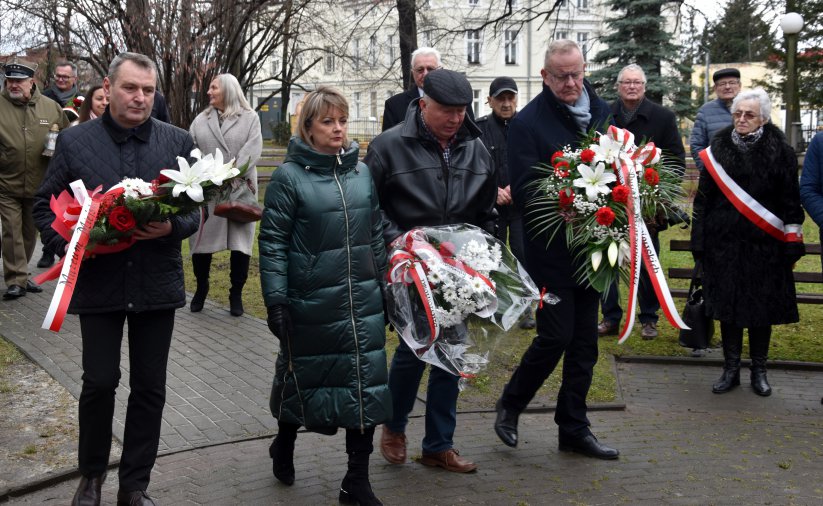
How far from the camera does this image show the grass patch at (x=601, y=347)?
22.2ft

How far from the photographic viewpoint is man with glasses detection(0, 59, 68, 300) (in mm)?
9742

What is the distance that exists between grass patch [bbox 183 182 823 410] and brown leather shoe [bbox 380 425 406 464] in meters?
0.58

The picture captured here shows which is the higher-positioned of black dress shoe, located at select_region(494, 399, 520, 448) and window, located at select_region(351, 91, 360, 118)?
window, located at select_region(351, 91, 360, 118)

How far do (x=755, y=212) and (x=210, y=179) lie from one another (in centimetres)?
428

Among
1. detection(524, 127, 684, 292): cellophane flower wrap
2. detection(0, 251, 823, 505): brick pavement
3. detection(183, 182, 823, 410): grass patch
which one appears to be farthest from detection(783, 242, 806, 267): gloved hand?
detection(524, 127, 684, 292): cellophane flower wrap

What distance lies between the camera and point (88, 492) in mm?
4742

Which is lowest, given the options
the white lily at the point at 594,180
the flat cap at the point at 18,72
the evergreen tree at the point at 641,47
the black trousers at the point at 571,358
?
the black trousers at the point at 571,358

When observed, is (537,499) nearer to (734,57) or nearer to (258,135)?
(258,135)

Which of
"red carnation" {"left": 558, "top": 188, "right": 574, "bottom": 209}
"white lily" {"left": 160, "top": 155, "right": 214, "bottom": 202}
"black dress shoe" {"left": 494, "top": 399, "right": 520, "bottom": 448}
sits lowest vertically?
"black dress shoe" {"left": 494, "top": 399, "right": 520, "bottom": 448}

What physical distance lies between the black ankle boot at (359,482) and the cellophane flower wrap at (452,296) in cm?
60

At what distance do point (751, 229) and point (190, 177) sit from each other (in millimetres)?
4407

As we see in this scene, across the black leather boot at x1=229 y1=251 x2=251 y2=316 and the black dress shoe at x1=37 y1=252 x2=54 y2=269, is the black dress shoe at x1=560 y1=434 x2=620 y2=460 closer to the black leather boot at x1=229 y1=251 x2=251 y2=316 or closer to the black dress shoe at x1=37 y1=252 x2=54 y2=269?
the black leather boot at x1=229 y1=251 x2=251 y2=316

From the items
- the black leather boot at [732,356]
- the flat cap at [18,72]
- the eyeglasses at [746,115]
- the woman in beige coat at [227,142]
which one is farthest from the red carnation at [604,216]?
the flat cap at [18,72]

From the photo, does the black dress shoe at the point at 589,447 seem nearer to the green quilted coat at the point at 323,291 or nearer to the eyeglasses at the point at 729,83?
the green quilted coat at the point at 323,291
